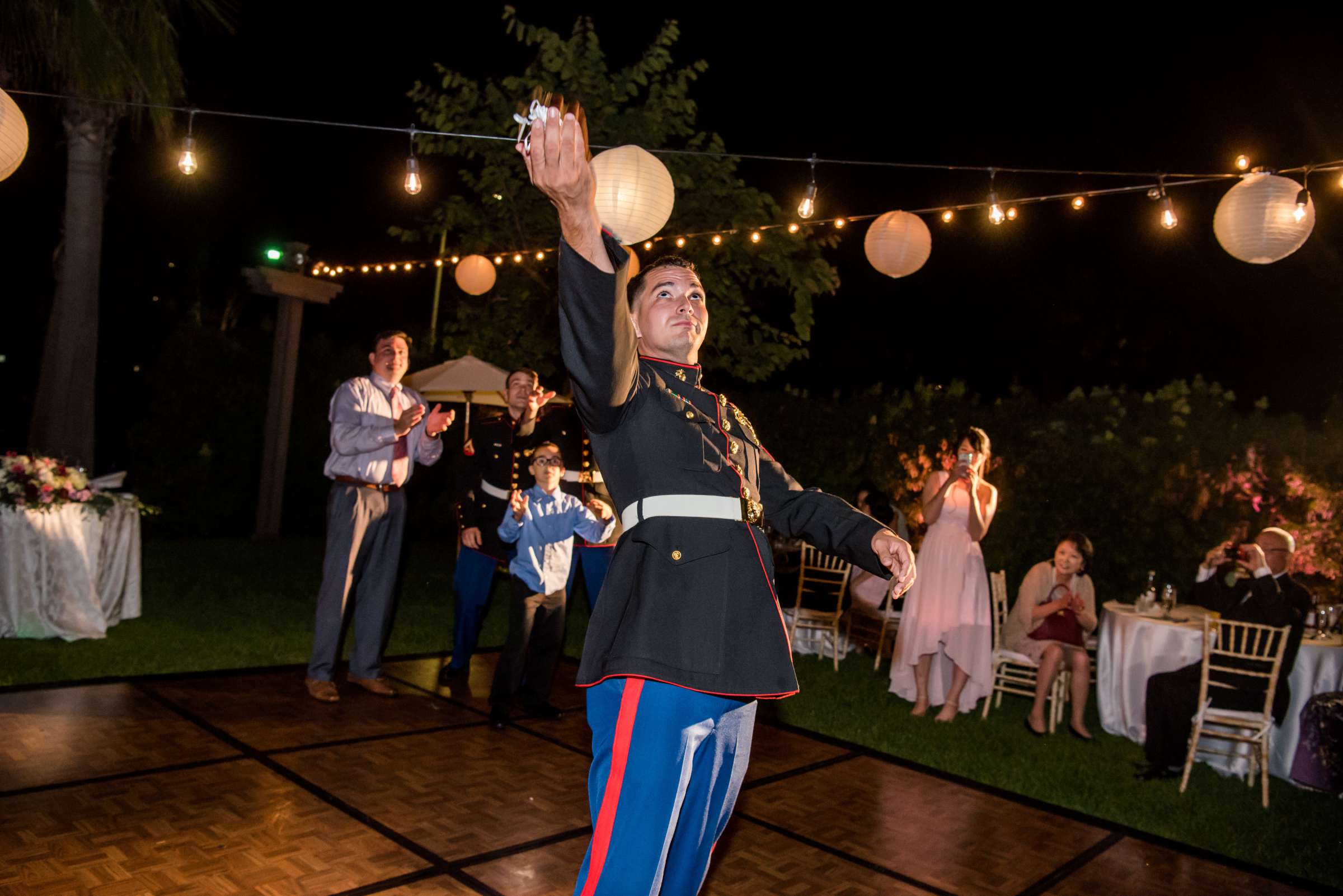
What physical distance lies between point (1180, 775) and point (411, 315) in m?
20.9

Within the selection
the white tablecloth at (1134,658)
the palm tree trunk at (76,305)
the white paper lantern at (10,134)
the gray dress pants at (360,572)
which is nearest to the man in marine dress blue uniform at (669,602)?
the gray dress pants at (360,572)

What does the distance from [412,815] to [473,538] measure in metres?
1.96

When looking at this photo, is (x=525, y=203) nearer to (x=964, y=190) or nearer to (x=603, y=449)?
(x=964, y=190)

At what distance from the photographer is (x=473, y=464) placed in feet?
16.2

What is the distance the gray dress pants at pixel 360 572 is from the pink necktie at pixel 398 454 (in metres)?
0.10

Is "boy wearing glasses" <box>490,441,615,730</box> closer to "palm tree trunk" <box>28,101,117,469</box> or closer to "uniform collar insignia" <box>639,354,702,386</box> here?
"uniform collar insignia" <box>639,354,702,386</box>

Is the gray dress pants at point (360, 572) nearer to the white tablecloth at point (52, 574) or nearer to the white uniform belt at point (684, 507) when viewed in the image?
the white tablecloth at point (52, 574)

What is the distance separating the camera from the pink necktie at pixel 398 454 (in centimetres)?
451

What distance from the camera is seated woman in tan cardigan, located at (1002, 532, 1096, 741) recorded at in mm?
5109

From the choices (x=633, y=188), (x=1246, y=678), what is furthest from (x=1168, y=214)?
(x=633, y=188)

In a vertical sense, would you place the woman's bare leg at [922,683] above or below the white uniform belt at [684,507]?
below

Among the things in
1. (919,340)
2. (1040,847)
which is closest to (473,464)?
(1040,847)

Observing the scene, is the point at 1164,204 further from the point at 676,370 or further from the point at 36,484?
the point at 36,484

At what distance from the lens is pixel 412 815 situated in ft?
10.2
